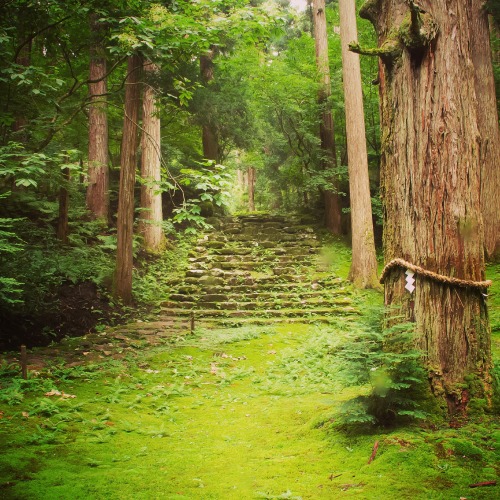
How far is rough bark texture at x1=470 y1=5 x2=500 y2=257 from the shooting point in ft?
29.9

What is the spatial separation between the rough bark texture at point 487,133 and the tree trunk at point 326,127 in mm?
5703

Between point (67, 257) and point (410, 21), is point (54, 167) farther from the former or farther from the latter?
point (410, 21)

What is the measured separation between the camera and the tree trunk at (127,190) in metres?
8.82

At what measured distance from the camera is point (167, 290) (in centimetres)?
1059

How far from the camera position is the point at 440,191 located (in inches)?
118

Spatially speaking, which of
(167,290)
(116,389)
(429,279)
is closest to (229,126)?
(167,290)

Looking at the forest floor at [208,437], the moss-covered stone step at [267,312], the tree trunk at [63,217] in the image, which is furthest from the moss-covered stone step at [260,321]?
the tree trunk at [63,217]

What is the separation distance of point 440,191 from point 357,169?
808 cm

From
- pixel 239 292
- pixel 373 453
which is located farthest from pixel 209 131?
pixel 373 453

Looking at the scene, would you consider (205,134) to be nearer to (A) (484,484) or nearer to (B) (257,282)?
(B) (257,282)

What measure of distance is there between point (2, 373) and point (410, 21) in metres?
5.65

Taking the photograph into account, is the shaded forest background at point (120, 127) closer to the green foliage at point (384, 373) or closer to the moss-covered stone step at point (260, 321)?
the moss-covered stone step at point (260, 321)

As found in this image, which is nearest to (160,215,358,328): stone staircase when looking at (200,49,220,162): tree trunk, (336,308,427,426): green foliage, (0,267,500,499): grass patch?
(0,267,500,499): grass patch

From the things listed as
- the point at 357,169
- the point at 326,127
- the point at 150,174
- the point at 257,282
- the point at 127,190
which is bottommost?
the point at 257,282
